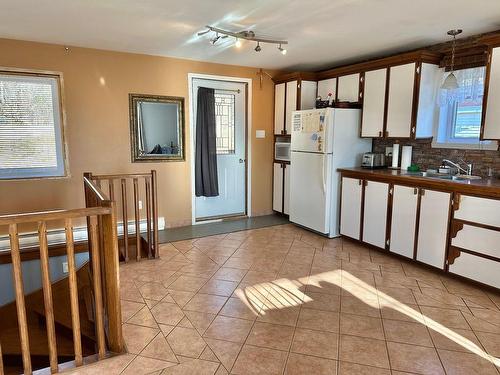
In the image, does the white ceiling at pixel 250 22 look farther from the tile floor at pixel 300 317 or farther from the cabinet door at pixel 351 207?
the tile floor at pixel 300 317

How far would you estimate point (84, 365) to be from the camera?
2.00 metres

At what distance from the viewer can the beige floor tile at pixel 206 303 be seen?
2639 millimetres

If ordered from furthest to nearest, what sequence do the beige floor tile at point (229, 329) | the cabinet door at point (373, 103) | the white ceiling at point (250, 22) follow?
1. the cabinet door at point (373, 103)
2. the white ceiling at point (250, 22)
3. the beige floor tile at point (229, 329)

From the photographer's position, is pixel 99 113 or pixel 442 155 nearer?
pixel 442 155

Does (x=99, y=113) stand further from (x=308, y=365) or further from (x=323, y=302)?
(x=308, y=365)

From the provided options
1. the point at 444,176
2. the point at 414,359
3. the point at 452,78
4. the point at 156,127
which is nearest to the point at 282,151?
the point at 156,127

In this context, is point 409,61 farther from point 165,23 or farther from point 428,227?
point 165,23

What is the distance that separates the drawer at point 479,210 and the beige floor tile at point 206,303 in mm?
2217

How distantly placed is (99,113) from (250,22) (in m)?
2.24

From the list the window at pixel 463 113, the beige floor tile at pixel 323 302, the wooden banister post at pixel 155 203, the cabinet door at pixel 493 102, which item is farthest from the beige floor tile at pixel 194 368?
the window at pixel 463 113

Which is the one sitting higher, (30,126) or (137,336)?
(30,126)

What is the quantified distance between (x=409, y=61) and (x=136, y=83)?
3.24 metres

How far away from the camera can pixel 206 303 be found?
273 cm

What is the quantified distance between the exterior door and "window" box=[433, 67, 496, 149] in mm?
2655
